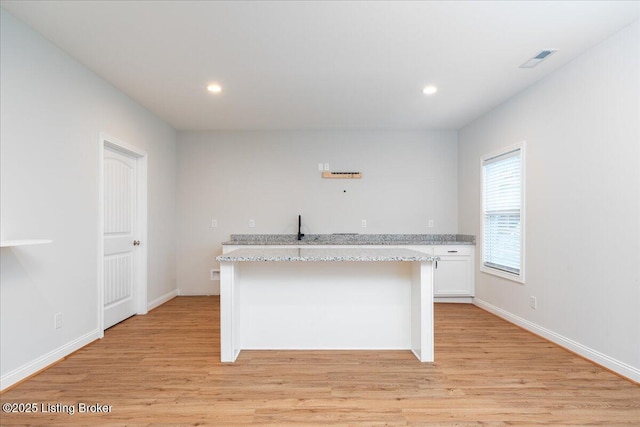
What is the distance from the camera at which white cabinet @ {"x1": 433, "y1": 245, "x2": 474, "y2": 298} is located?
4.60 m

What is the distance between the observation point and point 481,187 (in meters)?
4.36

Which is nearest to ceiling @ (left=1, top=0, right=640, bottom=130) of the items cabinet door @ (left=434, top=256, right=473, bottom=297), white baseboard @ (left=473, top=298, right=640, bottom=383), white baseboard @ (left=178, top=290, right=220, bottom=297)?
cabinet door @ (left=434, top=256, right=473, bottom=297)

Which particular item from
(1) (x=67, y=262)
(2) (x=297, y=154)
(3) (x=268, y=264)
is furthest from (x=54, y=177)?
(2) (x=297, y=154)

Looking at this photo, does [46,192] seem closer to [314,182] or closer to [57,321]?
[57,321]

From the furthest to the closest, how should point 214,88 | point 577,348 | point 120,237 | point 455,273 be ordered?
point 455,273
point 120,237
point 214,88
point 577,348

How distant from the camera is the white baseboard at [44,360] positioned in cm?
220

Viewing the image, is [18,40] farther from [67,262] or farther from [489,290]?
[489,290]

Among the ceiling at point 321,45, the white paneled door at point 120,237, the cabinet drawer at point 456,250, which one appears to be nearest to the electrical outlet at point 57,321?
the white paneled door at point 120,237

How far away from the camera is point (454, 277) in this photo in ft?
15.1

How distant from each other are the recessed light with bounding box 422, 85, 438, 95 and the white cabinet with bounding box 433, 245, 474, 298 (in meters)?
2.14

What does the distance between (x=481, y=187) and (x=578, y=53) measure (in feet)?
6.24

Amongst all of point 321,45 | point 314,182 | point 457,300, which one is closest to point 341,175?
point 314,182

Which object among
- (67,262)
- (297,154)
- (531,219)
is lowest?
(67,262)

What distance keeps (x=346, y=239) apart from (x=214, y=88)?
8.81 feet
